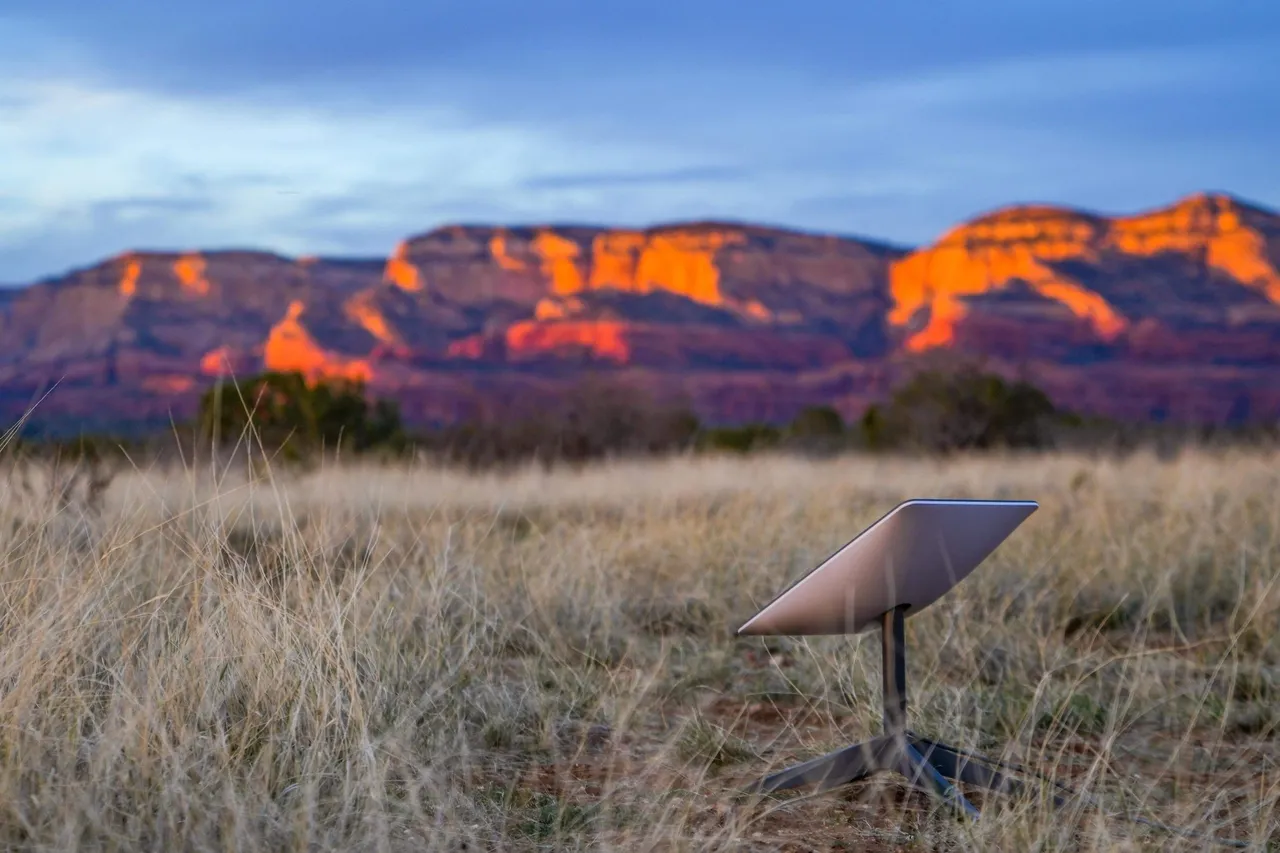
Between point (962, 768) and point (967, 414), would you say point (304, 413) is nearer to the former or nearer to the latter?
point (967, 414)

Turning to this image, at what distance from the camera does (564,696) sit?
4.11m

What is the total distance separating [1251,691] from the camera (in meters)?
4.35

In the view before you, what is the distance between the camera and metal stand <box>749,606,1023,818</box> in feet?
9.93

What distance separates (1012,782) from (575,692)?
1.48 metres

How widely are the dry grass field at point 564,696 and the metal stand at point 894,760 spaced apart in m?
0.07

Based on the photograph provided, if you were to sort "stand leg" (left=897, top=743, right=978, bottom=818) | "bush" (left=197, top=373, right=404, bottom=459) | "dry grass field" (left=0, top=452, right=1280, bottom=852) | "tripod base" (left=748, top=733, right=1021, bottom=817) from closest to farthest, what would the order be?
"dry grass field" (left=0, top=452, right=1280, bottom=852), "stand leg" (left=897, top=743, right=978, bottom=818), "tripod base" (left=748, top=733, right=1021, bottom=817), "bush" (left=197, top=373, right=404, bottom=459)

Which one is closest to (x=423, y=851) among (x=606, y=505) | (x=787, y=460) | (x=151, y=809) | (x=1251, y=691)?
(x=151, y=809)

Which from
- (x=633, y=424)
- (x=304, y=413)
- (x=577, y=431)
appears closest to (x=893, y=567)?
(x=304, y=413)

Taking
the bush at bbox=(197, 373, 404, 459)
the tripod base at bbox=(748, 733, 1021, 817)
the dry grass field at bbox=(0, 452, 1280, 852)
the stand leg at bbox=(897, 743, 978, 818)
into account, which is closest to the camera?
the dry grass field at bbox=(0, 452, 1280, 852)

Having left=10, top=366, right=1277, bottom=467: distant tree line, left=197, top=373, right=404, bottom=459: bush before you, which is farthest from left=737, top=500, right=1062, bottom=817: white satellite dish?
left=10, top=366, right=1277, bottom=467: distant tree line

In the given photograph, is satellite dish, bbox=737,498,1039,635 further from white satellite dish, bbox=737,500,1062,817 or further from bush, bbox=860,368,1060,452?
bush, bbox=860,368,1060,452

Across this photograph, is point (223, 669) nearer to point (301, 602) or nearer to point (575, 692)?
point (301, 602)

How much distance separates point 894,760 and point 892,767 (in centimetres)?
2

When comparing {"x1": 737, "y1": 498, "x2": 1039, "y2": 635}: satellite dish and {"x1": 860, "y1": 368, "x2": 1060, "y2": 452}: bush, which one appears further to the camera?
{"x1": 860, "y1": 368, "x2": 1060, "y2": 452}: bush
